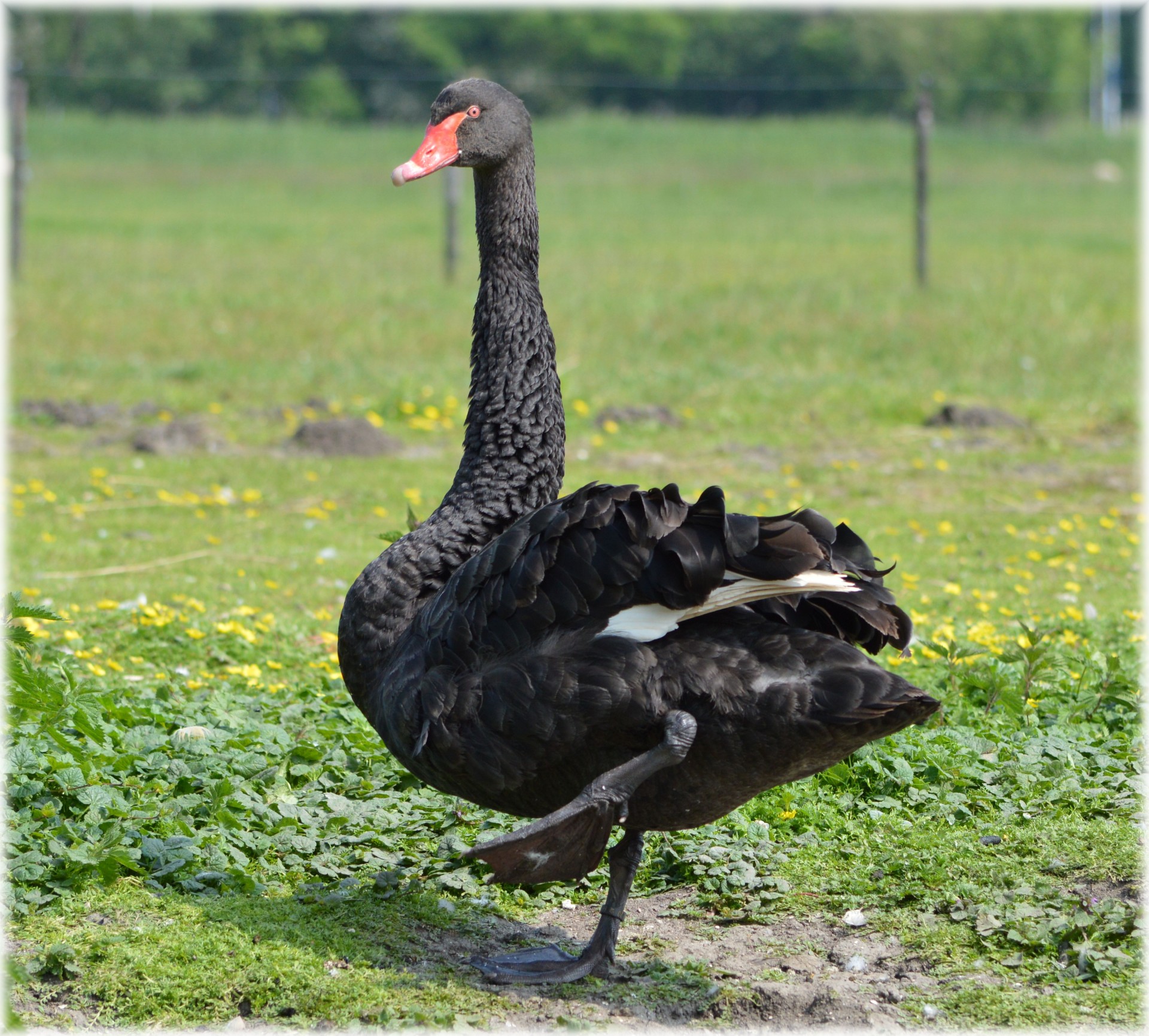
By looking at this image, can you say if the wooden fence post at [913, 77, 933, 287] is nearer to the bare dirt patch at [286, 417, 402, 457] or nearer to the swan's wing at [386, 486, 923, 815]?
the bare dirt patch at [286, 417, 402, 457]

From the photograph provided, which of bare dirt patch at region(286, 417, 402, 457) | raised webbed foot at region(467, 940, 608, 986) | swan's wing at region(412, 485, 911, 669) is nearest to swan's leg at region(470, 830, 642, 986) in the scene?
raised webbed foot at region(467, 940, 608, 986)

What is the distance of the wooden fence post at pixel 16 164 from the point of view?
15.8 metres

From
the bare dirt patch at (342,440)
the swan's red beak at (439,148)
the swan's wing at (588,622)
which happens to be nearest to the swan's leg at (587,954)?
the swan's wing at (588,622)

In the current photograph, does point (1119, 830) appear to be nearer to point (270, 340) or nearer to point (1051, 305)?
point (270, 340)

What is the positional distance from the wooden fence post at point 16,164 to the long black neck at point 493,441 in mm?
13089

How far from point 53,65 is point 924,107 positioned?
47.7 metres

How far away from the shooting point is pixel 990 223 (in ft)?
91.1

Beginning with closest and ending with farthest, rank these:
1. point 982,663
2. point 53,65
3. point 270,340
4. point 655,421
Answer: point 982,663
point 655,421
point 270,340
point 53,65

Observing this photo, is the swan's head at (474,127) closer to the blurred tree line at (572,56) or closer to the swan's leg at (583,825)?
the swan's leg at (583,825)

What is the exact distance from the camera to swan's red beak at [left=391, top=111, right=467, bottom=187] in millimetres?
4105

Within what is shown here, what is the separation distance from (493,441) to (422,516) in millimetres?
4673

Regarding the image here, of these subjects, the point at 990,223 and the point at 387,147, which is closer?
the point at 990,223

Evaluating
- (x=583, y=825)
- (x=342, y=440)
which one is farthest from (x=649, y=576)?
(x=342, y=440)

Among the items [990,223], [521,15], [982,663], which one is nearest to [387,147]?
[990,223]
